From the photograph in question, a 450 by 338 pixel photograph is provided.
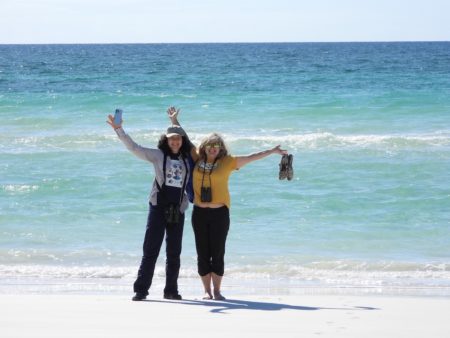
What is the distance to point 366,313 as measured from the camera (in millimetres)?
6340

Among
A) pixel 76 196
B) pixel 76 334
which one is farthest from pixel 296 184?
pixel 76 334

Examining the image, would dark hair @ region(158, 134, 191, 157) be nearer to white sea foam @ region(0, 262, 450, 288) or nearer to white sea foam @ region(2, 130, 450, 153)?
white sea foam @ region(0, 262, 450, 288)

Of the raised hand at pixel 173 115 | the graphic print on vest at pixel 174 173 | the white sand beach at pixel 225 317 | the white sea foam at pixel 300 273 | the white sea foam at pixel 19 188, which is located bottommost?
the white sand beach at pixel 225 317

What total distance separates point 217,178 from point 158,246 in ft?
2.31

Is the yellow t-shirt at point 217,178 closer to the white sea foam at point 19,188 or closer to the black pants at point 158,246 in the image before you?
the black pants at point 158,246

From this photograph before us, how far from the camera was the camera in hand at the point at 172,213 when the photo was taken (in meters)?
6.67

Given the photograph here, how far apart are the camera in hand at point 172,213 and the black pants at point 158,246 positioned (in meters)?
0.05

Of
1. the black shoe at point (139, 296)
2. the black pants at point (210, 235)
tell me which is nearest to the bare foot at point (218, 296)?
the black pants at point (210, 235)

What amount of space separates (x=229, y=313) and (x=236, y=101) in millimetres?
21822

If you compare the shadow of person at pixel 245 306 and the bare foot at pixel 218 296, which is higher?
the bare foot at pixel 218 296

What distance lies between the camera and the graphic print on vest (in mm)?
6691

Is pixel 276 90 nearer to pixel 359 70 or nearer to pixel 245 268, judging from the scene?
pixel 359 70

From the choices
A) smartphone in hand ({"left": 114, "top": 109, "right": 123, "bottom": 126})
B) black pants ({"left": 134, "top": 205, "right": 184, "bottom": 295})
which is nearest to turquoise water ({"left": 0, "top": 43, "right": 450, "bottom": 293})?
black pants ({"left": 134, "top": 205, "right": 184, "bottom": 295})

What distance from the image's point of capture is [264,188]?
13.1 m
